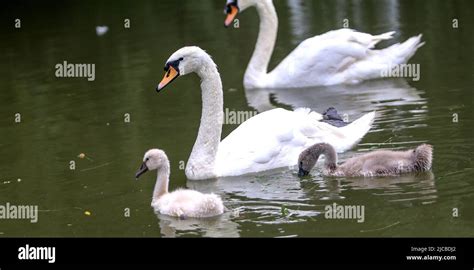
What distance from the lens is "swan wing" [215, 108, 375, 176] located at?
406 inches

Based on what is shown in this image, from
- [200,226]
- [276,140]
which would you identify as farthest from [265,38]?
[200,226]

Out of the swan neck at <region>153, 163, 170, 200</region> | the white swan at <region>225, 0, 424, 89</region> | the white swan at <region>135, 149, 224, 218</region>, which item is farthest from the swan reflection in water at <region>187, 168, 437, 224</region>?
the white swan at <region>225, 0, 424, 89</region>

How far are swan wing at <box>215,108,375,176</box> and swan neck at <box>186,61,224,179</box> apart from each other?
115 mm

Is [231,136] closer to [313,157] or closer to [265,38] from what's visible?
[313,157]

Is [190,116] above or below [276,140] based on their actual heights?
above

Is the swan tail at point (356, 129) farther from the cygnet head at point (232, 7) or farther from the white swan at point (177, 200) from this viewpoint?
the cygnet head at point (232, 7)

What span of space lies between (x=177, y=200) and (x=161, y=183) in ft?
1.12

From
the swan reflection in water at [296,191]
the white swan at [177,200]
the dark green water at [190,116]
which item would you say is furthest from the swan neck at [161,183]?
the swan reflection in water at [296,191]

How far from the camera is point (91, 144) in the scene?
11.8 m

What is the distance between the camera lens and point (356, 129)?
36.2ft

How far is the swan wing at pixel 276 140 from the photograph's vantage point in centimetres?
1032

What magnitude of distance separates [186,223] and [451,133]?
10.6 ft

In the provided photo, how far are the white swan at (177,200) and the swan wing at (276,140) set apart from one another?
102 cm
